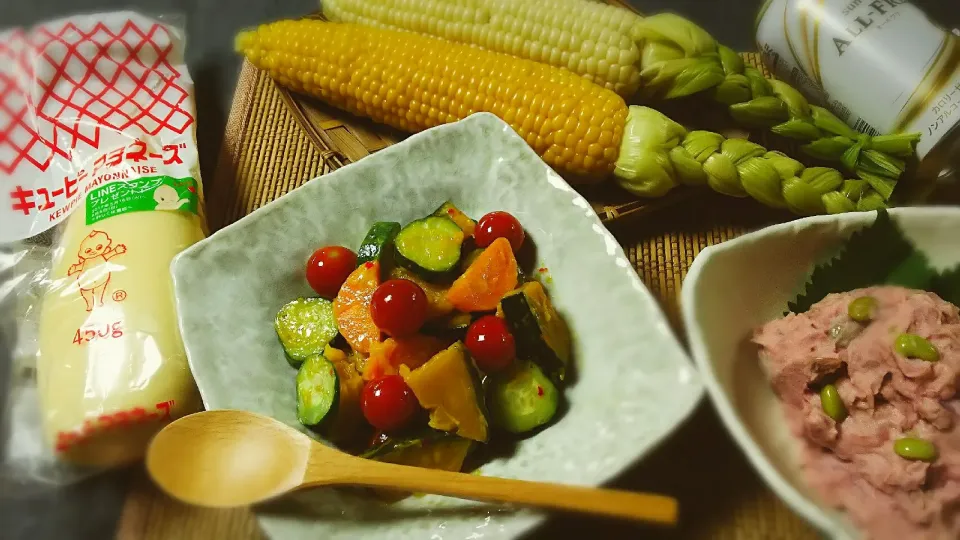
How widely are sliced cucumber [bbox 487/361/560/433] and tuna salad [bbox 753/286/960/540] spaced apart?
26 cm

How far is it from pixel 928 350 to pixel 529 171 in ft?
1.76

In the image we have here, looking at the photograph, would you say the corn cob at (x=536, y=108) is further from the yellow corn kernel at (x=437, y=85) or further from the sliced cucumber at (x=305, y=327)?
the sliced cucumber at (x=305, y=327)

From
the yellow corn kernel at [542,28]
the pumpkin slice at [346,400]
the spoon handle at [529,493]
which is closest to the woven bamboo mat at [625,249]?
the spoon handle at [529,493]

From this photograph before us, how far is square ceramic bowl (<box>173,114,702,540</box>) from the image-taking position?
71cm

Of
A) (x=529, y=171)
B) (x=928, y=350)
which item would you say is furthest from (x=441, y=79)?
(x=928, y=350)

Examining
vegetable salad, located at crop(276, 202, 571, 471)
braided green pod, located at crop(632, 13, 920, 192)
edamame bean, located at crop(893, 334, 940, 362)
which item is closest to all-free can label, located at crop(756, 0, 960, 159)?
braided green pod, located at crop(632, 13, 920, 192)

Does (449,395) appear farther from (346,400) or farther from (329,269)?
(329,269)

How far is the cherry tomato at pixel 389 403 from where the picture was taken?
29.9 inches

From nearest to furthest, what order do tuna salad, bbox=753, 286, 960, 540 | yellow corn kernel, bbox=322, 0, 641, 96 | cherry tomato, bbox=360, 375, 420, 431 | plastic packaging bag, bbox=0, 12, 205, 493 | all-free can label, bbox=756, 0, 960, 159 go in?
tuna salad, bbox=753, 286, 960, 540 → cherry tomato, bbox=360, 375, 420, 431 → plastic packaging bag, bbox=0, 12, 205, 493 → all-free can label, bbox=756, 0, 960, 159 → yellow corn kernel, bbox=322, 0, 641, 96

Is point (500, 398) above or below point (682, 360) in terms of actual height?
below

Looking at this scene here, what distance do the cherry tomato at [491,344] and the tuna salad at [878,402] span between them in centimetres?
30

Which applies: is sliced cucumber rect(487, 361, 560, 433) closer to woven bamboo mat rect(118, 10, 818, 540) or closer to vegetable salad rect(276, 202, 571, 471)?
vegetable salad rect(276, 202, 571, 471)

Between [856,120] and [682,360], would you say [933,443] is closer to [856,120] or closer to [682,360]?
[682,360]

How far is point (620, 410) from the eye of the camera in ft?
2.50
